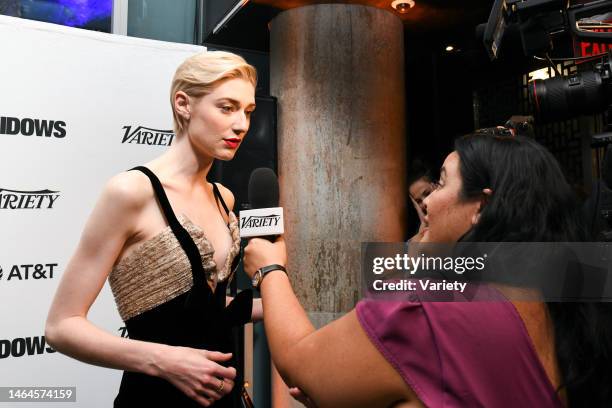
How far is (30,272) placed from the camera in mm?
2088

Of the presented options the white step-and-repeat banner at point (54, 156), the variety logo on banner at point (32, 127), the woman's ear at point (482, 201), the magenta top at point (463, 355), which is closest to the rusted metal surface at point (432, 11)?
the white step-and-repeat banner at point (54, 156)

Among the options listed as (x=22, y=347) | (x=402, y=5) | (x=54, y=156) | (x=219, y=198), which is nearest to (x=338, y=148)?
(x=402, y=5)

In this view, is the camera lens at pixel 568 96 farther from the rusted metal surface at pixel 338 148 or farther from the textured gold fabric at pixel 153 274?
the rusted metal surface at pixel 338 148

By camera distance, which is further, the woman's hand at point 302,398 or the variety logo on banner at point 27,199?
the variety logo on banner at point 27,199

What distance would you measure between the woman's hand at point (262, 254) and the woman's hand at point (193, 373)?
228 mm

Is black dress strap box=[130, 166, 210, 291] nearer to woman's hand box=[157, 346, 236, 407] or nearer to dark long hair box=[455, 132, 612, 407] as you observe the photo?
woman's hand box=[157, 346, 236, 407]

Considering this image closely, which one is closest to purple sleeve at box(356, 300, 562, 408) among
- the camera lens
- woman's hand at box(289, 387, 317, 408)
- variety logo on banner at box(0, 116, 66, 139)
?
woman's hand at box(289, 387, 317, 408)

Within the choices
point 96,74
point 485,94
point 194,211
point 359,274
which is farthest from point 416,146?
point 194,211

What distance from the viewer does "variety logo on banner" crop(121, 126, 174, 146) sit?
2346 mm

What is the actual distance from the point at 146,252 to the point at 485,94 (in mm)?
5053

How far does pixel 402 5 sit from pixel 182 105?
99.4 inches

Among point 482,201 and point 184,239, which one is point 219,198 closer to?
point 184,239

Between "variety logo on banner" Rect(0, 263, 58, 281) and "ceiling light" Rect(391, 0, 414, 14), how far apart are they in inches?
104

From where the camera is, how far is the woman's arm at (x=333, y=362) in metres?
0.87
